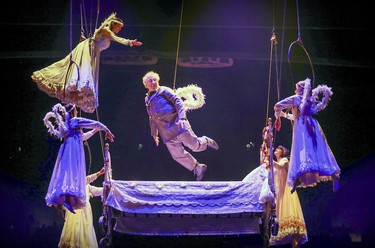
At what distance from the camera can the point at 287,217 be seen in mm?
5785

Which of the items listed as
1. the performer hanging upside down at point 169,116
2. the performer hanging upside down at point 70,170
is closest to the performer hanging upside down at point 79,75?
the performer hanging upside down at point 70,170

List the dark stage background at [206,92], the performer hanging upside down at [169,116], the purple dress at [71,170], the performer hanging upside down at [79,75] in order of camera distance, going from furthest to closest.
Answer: the dark stage background at [206,92]
the performer hanging upside down at [169,116]
the performer hanging upside down at [79,75]
the purple dress at [71,170]

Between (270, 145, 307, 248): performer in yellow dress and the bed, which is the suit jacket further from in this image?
(270, 145, 307, 248): performer in yellow dress

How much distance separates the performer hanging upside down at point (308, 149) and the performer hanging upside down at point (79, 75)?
167 cm

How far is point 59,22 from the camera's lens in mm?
7172

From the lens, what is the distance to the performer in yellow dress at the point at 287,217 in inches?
227

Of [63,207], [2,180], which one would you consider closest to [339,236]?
[63,207]

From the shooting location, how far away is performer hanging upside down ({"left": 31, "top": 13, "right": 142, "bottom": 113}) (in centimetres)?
571

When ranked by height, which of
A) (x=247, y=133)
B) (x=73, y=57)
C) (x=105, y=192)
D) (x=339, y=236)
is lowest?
(x=339, y=236)

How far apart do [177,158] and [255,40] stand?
82.6 inches

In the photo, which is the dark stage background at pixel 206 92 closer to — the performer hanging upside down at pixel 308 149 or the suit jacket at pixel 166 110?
the suit jacket at pixel 166 110

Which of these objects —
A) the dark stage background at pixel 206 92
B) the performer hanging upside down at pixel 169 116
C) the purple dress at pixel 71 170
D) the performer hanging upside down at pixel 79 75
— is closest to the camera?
the purple dress at pixel 71 170

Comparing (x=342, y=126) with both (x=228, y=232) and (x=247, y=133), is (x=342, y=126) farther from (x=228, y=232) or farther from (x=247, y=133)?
(x=228, y=232)

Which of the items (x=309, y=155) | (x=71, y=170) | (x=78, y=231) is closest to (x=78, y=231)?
(x=78, y=231)
